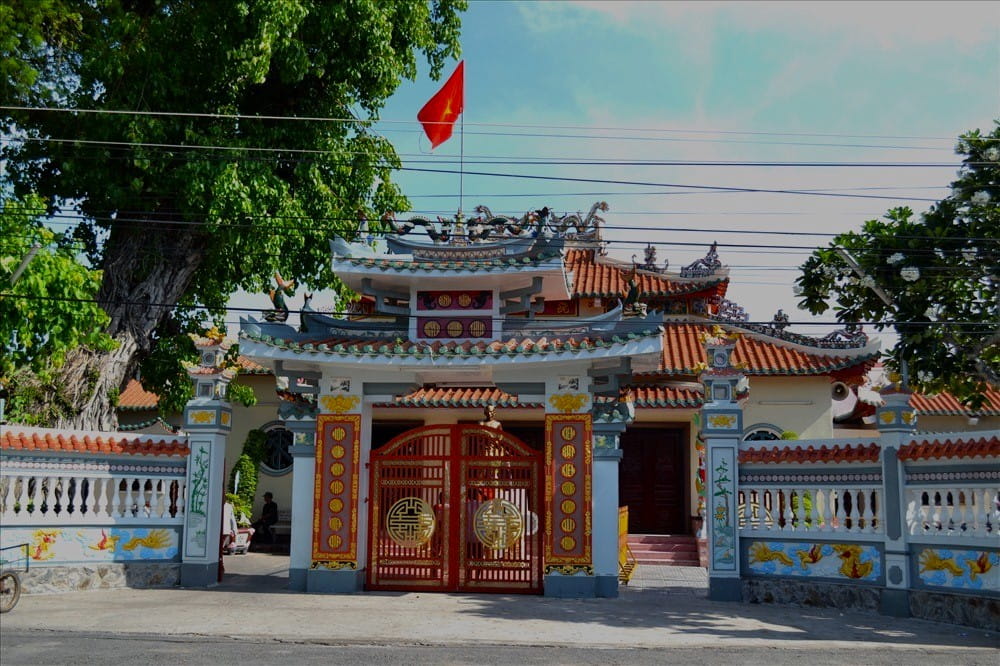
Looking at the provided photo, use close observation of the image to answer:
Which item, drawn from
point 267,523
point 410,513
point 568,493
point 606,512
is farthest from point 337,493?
point 267,523

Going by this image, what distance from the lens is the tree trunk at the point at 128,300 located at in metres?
14.8

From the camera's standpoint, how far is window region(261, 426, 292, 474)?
22.0 m

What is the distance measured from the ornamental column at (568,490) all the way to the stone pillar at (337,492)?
2.62 meters

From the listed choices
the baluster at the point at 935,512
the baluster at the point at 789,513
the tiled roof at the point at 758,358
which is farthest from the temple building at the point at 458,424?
the tiled roof at the point at 758,358

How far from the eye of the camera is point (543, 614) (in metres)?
10.1

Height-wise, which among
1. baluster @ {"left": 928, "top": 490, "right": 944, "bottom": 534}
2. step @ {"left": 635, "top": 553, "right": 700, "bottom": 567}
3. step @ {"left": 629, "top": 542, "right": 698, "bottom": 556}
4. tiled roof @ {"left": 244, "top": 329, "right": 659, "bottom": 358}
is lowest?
step @ {"left": 635, "top": 553, "right": 700, "bottom": 567}

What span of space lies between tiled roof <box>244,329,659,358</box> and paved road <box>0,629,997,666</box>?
4406 mm

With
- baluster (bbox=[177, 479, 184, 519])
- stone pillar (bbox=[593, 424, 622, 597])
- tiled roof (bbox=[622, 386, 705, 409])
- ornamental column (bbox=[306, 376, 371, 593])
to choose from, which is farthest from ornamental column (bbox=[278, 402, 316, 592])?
tiled roof (bbox=[622, 386, 705, 409])

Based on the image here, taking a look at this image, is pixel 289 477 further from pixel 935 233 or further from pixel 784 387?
pixel 935 233

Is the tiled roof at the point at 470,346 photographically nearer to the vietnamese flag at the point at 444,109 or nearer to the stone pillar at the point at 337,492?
the stone pillar at the point at 337,492

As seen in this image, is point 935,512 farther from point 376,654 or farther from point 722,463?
point 376,654

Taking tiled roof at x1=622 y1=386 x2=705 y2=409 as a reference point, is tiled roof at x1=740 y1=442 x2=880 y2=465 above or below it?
below

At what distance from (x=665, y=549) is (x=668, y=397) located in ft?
10.3

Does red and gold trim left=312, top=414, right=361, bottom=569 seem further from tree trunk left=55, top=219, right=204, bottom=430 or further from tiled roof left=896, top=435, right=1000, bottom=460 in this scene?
tiled roof left=896, top=435, right=1000, bottom=460
